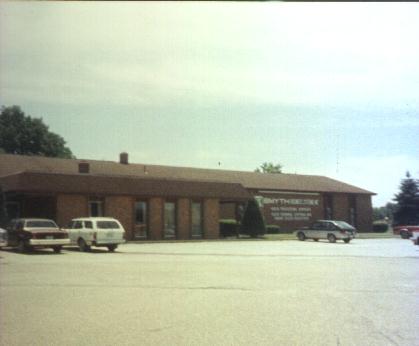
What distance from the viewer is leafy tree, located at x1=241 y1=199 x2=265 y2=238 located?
42812mm

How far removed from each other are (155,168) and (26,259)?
32.1 meters

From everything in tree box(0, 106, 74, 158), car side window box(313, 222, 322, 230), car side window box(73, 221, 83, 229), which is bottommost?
car side window box(313, 222, 322, 230)

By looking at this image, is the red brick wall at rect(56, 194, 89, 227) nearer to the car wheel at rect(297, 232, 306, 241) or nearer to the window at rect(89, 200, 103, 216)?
the window at rect(89, 200, 103, 216)

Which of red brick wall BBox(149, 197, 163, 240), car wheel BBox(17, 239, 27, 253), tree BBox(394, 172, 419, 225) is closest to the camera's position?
car wheel BBox(17, 239, 27, 253)

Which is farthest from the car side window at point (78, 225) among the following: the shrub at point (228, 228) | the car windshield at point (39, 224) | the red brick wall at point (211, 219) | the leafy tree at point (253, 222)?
the shrub at point (228, 228)

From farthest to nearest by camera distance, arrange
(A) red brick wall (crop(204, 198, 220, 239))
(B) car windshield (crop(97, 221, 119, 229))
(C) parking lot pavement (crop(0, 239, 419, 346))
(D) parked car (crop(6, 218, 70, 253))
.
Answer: (A) red brick wall (crop(204, 198, 220, 239)) < (B) car windshield (crop(97, 221, 119, 229)) < (D) parked car (crop(6, 218, 70, 253)) < (C) parking lot pavement (crop(0, 239, 419, 346))

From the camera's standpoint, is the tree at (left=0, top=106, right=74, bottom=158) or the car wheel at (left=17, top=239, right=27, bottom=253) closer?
the car wheel at (left=17, top=239, right=27, bottom=253)

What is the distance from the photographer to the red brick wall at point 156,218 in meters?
38.2

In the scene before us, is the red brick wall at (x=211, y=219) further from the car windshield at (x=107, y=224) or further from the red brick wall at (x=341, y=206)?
the red brick wall at (x=341, y=206)

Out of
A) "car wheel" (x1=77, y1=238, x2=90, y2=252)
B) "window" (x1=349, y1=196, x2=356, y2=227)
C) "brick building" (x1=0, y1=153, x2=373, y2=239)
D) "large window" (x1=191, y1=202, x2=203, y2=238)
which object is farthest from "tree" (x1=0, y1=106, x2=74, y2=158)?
"car wheel" (x1=77, y1=238, x2=90, y2=252)

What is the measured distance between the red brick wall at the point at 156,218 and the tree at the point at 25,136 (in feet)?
93.2

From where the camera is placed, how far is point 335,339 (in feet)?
25.9

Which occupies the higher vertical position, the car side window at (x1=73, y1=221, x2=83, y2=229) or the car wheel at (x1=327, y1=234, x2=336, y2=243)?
the car side window at (x1=73, y1=221, x2=83, y2=229)

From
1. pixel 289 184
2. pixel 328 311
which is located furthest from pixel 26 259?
pixel 289 184
